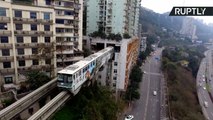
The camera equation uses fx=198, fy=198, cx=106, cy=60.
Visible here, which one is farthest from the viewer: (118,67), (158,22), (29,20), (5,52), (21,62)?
(158,22)

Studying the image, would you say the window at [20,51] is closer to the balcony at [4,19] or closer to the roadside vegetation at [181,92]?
the balcony at [4,19]

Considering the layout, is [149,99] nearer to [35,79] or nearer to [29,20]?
[35,79]

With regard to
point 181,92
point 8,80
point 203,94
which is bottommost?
point 203,94

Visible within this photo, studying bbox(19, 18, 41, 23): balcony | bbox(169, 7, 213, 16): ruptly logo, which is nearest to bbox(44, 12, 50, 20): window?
bbox(19, 18, 41, 23): balcony

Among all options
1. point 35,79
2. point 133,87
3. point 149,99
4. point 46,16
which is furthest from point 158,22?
point 35,79

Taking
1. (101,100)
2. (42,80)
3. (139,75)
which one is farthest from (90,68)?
(139,75)

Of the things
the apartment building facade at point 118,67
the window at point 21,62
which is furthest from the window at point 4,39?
the apartment building facade at point 118,67
